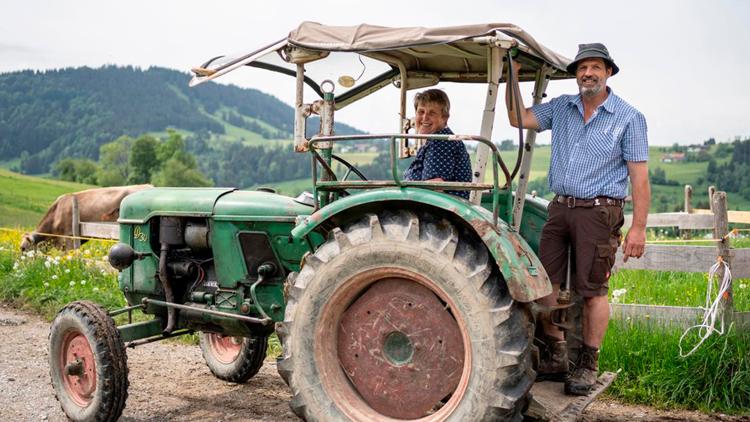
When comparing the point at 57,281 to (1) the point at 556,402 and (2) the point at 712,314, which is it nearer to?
(1) the point at 556,402

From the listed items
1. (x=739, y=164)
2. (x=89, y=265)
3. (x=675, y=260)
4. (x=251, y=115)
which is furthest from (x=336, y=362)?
(x=251, y=115)

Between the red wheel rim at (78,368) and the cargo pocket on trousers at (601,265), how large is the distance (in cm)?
318

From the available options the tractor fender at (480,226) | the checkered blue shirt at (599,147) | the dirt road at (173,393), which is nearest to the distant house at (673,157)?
the dirt road at (173,393)

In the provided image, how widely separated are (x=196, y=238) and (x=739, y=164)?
41377 mm

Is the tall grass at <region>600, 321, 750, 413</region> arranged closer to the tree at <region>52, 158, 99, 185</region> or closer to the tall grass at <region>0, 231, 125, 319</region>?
the tall grass at <region>0, 231, 125, 319</region>

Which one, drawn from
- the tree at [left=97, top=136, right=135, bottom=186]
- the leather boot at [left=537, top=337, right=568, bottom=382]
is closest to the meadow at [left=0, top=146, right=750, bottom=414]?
the leather boot at [left=537, top=337, right=568, bottom=382]

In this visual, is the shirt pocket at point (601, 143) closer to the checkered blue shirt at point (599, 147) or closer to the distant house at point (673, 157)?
the checkered blue shirt at point (599, 147)

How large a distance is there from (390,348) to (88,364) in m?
2.27

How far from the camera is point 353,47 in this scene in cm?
400

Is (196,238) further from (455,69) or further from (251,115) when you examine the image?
(251,115)

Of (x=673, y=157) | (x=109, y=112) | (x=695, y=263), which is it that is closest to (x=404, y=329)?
(x=695, y=263)

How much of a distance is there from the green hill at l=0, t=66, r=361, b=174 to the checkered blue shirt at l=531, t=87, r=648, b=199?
107 meters

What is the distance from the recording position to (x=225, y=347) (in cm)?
635

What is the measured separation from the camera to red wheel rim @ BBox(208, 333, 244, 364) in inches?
245
